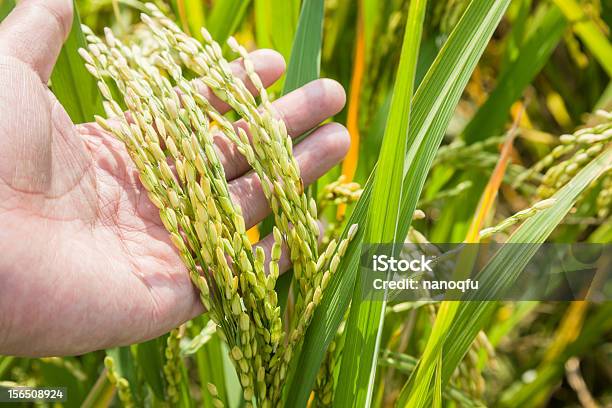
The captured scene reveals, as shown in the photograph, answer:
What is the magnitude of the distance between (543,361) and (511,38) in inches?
33.8

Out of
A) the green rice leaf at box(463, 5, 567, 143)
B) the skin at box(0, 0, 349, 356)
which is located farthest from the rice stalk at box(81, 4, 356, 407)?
the green rice leaf at box(463, 5, 567, 143)

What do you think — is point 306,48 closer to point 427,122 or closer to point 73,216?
point 427,122

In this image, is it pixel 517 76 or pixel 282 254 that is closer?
pixel 282 254

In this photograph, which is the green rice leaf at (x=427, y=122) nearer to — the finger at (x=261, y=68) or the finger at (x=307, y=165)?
the finger at (x=307, y=165)

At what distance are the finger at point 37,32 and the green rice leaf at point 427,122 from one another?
573mm

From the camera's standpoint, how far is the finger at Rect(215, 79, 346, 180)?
115 cm

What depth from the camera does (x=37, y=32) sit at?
105cm

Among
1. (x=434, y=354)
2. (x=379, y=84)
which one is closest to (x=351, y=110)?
(x=379, y=84)

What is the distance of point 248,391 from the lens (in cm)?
91

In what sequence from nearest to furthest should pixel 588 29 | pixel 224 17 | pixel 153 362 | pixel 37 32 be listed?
pixel 37 32 → pixel 153 362 → pixel 224 17 → pixel 588 29

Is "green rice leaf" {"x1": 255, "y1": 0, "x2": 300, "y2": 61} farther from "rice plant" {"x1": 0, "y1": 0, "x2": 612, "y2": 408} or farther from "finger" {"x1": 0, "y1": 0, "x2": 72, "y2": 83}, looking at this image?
"finger" {"x1": 0, "y1": 0, "x2": 72, "y2": 83}

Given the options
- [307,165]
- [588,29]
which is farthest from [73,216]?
[588,29]

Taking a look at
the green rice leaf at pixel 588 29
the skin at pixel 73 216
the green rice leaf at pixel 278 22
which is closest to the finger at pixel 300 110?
the skin at pixel 73 216

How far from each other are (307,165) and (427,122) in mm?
248
